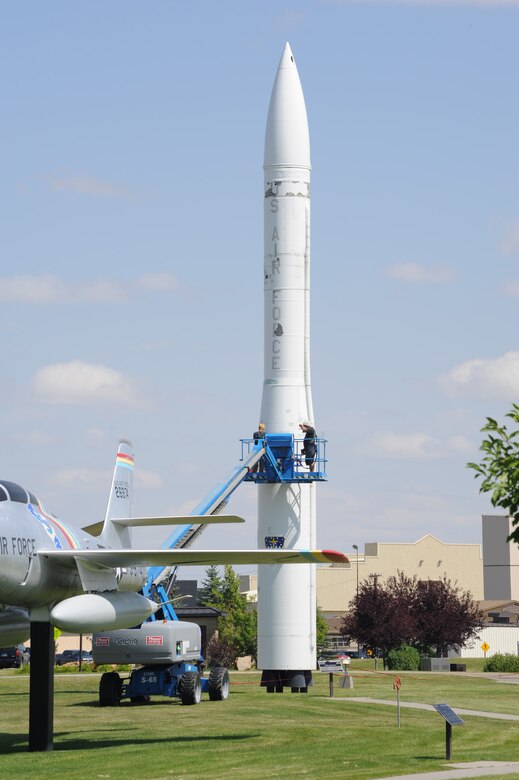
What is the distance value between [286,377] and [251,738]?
716 inches

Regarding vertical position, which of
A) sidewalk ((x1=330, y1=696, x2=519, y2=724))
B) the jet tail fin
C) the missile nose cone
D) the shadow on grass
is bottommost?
sidewalk ((x1=330, y1=696, x2=519, y2=724))

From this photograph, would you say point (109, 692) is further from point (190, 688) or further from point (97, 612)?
point (97, 612)

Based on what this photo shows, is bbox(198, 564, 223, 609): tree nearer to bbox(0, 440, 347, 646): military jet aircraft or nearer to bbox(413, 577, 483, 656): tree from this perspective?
bbox(413, 577, 483, 656): tree

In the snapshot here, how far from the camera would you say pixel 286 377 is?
1731 inches

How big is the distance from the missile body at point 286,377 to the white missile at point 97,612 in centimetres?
1598

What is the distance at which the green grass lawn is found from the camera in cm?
2305

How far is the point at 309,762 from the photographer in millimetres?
23797

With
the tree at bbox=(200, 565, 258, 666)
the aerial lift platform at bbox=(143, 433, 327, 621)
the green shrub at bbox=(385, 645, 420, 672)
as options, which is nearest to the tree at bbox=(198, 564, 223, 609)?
the tree at bbox=(200, 565, 258, 666)

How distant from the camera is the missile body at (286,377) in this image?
43531 millimetres

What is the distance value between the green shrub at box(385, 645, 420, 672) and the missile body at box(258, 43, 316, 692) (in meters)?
25.8

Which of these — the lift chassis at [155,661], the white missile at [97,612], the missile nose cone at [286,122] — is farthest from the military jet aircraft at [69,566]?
the missile nose cone at [286,122]

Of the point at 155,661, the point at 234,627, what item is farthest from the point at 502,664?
the point at 155,661

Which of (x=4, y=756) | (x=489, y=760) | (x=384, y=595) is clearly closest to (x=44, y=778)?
(x=4, y=756)

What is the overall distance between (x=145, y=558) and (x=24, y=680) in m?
26.5
